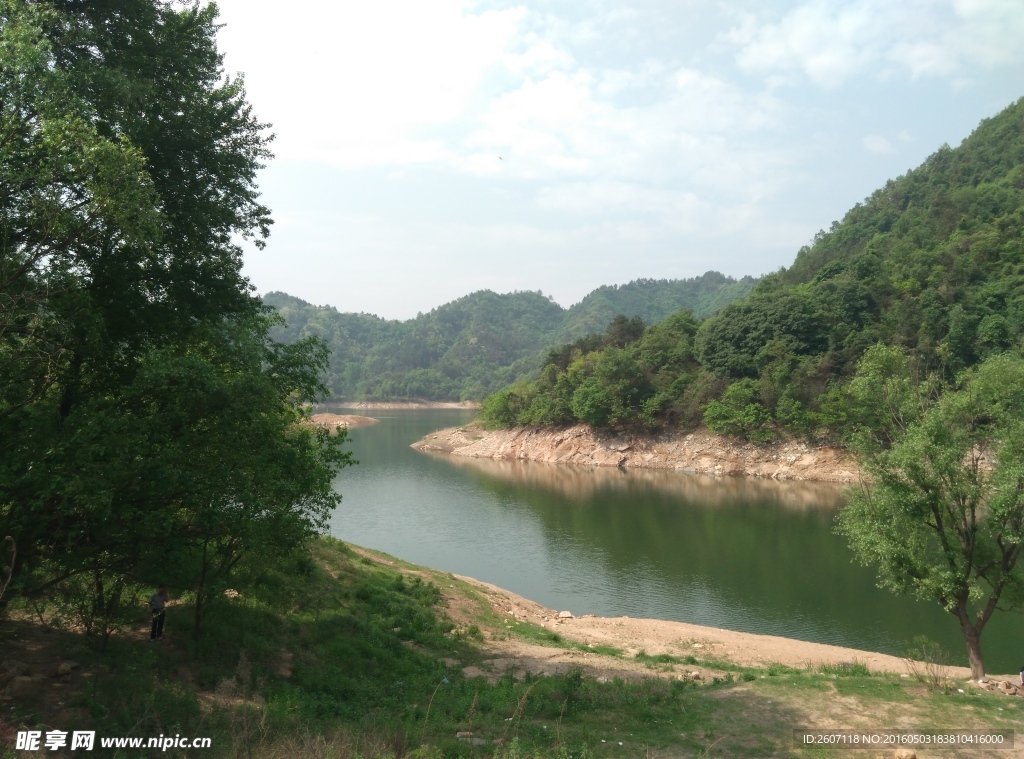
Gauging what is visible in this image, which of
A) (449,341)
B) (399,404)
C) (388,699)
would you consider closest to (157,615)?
(388,699)

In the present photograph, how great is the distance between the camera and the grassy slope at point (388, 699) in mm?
7004

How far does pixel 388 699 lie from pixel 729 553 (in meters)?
21.7

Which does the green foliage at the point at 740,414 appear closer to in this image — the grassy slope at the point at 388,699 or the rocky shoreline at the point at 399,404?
the grassy slope at the point at 388,699

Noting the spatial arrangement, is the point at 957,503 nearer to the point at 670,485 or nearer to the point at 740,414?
the point at 670,485

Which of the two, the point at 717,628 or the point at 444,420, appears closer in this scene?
the point at 717,628

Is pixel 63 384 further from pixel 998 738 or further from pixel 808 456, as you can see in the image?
pixel 808 456

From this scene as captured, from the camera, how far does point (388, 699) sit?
30.8ft

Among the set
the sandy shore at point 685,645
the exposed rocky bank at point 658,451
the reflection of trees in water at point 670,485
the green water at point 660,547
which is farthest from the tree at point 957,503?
the exposed rocky bank at point 658,451

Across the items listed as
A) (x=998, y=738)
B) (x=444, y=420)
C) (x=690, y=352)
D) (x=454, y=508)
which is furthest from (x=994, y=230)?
(x=444, y=420)

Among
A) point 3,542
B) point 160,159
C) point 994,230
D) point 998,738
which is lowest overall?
point 998,738

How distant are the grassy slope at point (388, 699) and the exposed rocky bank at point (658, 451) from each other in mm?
33686

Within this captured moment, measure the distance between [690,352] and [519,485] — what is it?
24.6 meters

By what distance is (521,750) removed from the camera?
23.2ft

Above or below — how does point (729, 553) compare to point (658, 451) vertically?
below
